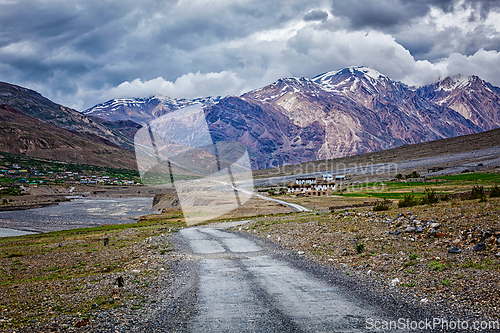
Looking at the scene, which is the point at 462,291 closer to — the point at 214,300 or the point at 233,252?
the point at 214,300

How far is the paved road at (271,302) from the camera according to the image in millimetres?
8164

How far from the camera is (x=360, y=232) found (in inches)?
762

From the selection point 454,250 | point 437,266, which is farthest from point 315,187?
point 437,266

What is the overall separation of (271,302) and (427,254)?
7097 mm

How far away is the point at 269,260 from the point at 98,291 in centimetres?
800

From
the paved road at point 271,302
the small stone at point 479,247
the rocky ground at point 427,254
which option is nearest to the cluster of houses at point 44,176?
the rocky ground at point 427,254

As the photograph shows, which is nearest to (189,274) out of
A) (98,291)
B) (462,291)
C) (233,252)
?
(98,291)

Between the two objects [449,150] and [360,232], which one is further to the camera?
[449,150]

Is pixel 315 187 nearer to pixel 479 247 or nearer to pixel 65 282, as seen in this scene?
pixel 479 247

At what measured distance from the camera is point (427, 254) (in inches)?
518

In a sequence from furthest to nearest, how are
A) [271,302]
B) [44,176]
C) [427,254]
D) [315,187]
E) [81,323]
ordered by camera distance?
[44,176]
[315,187]
[427,254]
[271,302]
[81,323]

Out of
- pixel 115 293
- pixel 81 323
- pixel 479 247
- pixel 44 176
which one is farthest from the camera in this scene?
pixel 44 176

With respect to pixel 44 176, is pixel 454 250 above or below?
below

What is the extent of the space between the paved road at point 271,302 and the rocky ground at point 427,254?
2.02 metres
